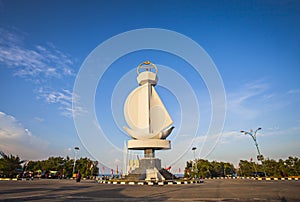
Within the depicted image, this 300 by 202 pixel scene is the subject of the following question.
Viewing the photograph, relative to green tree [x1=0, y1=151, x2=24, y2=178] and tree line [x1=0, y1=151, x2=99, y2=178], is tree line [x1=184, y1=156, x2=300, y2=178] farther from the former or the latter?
green tree [x1=0, y1=151, x2=24, y2=178]

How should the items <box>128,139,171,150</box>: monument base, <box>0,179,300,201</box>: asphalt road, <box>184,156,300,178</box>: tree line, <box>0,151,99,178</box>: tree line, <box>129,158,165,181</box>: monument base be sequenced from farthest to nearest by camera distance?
<box>0,151,99,178</box>: tree line, <box>184,156,300,178</box>: tree line, <box>128,139,171,150</box>: monument base, <box>129,158,165,181</box>: monument base, <box>0,179,300,201</box>: asphalt road

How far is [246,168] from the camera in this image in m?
49.9

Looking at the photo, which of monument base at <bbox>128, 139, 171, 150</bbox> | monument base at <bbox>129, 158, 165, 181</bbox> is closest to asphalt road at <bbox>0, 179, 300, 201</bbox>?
monument base at <bbox>129, 158, 165, 181</bbox>

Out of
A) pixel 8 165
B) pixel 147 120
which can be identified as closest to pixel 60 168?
pixel 8 165

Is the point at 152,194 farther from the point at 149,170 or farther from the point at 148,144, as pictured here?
the point at 148,144

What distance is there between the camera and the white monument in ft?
93.8

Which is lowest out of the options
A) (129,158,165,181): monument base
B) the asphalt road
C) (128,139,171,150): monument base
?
the asphalt road

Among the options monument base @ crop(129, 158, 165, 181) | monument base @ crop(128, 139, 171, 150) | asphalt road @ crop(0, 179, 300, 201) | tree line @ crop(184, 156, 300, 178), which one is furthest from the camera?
tree line @ crop(184, 156, 300, 178)

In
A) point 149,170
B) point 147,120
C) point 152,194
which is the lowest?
point 152,194

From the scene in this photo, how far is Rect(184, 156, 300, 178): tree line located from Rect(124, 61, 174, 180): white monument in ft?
34.5

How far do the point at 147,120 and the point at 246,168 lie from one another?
103 ft

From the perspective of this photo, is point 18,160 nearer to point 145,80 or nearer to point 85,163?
point 85,163

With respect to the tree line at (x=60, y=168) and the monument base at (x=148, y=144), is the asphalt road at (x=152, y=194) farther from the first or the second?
the tree line at (x=60, y=168)

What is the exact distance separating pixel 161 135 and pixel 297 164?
23.2 metres
